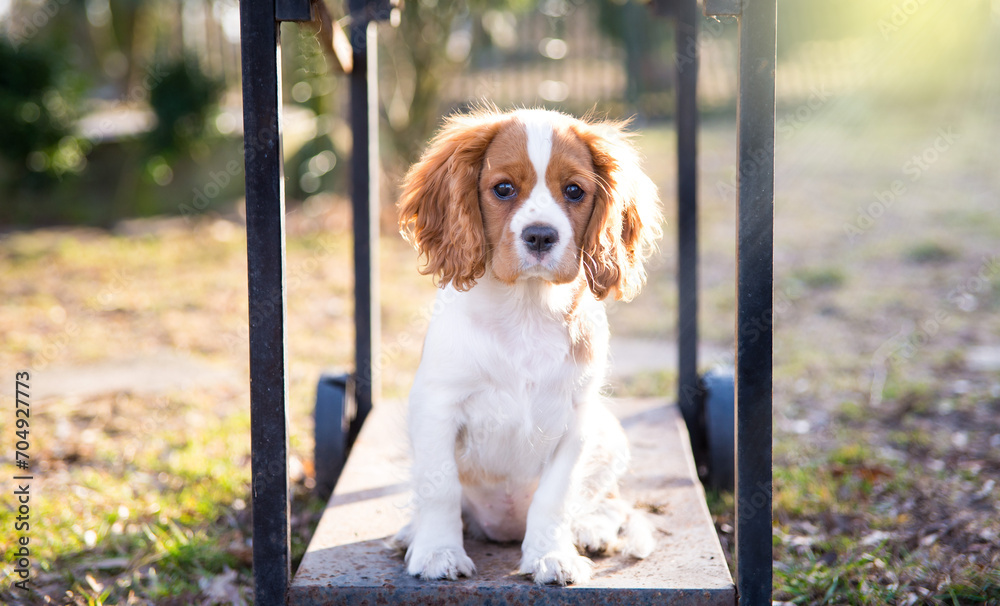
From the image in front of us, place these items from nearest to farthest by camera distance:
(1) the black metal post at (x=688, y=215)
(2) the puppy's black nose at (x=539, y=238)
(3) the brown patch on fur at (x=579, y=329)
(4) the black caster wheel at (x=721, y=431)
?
1. (2) the puppy's black nose at (x=539, y=238)
2. (3) the brown patch on fur at (x=579, y=329)
3. (4) the black caster wheel at (x=721, y=431)
4. (1) the black metal post at (x=688, y=215)

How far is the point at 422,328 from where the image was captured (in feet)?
21.8

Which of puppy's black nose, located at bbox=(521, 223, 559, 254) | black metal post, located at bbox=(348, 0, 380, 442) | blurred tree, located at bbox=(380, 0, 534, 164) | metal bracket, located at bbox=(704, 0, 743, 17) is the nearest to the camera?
metal bracket, located at bbox=(704, 0, 743, 17)

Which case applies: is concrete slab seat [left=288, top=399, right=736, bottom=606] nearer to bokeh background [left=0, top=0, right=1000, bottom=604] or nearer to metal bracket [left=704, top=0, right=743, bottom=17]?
bokeh background [left=0, top=0, right=1000, bottom=604]

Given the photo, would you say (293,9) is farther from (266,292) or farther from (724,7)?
(724,7)

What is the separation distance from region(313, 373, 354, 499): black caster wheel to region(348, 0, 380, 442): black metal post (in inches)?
12.6

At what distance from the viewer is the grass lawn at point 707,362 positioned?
3.27 m

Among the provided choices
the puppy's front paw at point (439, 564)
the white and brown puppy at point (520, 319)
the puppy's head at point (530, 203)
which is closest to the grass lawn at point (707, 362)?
the puppy's front paw at point (439, 564)

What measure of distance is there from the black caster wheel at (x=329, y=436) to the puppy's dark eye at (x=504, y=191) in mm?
1605

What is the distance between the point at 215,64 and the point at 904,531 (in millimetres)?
13342

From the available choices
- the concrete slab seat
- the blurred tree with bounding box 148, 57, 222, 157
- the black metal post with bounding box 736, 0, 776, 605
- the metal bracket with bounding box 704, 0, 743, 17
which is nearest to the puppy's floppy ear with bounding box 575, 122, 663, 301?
the black metal post with bounding box 736, 0, 776, 605

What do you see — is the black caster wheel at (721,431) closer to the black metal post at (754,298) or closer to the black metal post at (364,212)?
the black metal post at (754,298)

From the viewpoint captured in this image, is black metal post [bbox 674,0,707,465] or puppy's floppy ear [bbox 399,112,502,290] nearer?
puppy's floppy ear [bbox 399,112,502,290]

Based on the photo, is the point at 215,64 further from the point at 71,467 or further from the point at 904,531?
the point at 904,531

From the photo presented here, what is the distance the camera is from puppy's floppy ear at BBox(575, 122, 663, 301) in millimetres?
2609
